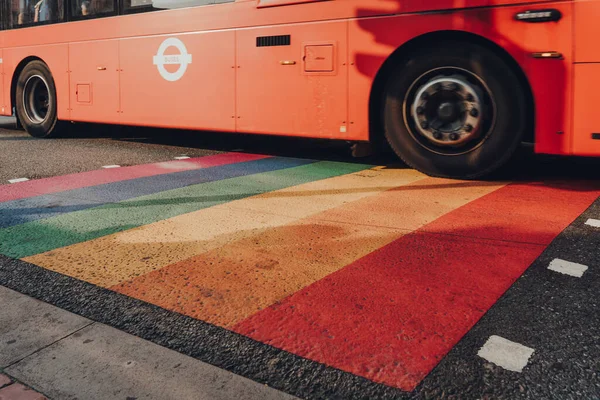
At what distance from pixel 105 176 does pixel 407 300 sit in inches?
173

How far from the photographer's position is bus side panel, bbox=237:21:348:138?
6.29 metres

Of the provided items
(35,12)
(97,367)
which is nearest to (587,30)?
(97,367)

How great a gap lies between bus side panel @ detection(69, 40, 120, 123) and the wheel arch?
4176 mm

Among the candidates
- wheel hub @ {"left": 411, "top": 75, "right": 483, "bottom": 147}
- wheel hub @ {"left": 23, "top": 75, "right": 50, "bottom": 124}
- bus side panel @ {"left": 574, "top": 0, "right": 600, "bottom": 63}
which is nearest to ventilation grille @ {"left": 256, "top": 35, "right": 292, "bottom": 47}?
→ wheel hub @ {"left": 411, "top": 75, "right": 483, "bottom": 147}

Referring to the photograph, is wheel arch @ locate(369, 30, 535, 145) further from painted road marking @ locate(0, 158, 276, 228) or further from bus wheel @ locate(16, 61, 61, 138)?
bus wheel @ locate(16, 61, 61, 138)

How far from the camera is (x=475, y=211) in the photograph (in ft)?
15.2

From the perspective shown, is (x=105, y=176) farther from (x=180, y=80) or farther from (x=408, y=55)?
(x=408, y=55)

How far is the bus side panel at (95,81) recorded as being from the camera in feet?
28.4

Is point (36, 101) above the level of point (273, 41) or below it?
below

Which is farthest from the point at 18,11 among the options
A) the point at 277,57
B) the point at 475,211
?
the point at 475,211

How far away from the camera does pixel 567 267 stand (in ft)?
10.8

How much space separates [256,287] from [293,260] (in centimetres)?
48

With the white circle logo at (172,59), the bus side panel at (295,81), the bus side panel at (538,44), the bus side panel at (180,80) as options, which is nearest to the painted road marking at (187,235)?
the bus side panel at (295,81)

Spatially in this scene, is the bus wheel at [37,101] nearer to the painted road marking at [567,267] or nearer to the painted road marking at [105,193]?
the painted road marking at [105,193]
